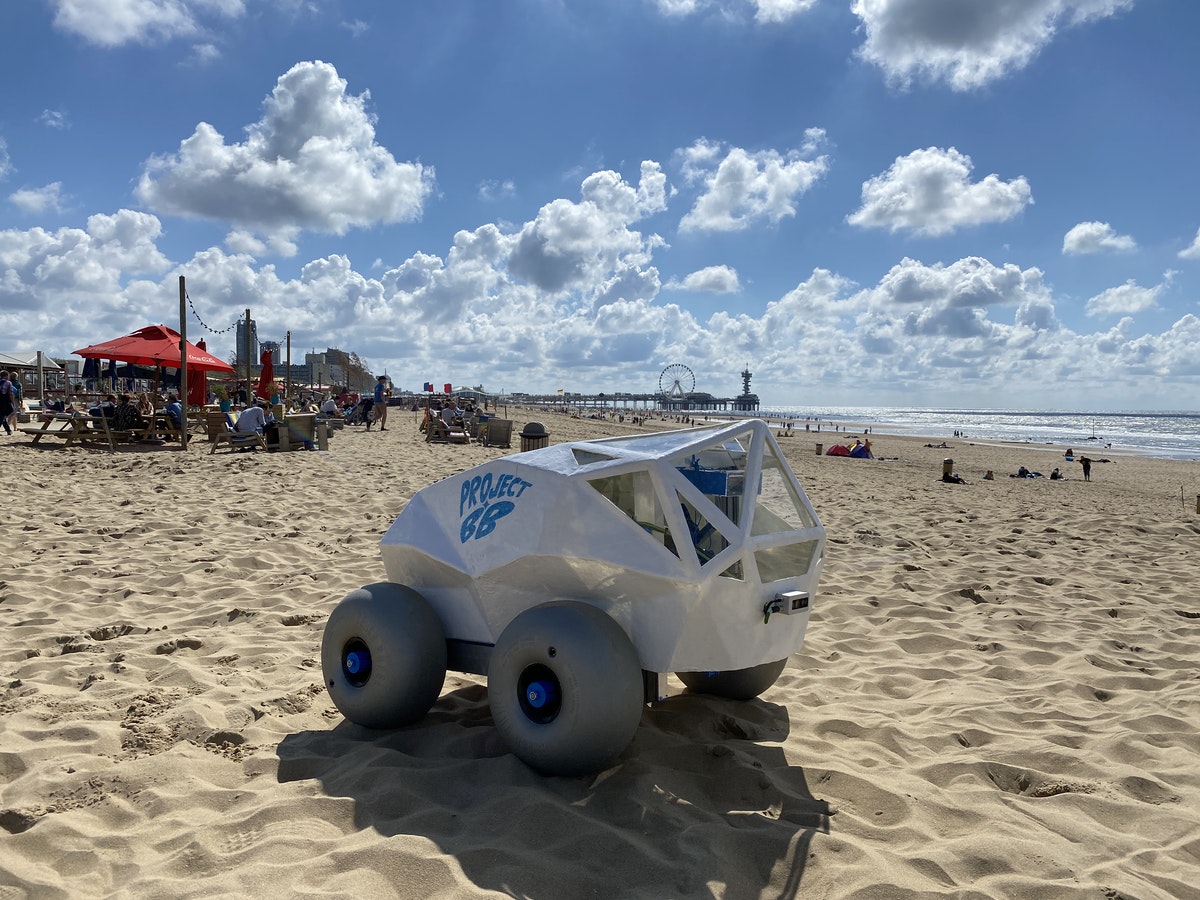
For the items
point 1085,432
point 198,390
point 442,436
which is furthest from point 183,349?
point 1085,432

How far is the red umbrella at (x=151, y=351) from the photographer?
1525 centimetres

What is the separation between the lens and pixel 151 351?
15781 mm

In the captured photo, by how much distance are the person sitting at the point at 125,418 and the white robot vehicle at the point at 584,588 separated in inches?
598

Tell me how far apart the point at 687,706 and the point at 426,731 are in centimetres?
128

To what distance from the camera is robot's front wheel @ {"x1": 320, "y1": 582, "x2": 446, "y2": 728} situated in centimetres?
312

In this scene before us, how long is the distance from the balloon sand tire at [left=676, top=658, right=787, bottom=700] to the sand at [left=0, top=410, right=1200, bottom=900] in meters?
0.09

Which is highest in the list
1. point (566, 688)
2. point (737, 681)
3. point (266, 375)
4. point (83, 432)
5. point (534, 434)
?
point (266, 375)

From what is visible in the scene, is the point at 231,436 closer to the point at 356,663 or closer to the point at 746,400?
the point at 356,663

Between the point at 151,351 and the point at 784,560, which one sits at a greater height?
the point at 151,351

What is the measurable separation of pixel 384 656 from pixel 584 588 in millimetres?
979

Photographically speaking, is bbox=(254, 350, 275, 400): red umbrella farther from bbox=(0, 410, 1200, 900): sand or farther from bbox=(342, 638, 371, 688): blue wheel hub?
bbox=(342, 638, 371, 688): blue wheel hub

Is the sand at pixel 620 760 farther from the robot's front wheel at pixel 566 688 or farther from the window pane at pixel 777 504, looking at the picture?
the window pane at pixel 777 504

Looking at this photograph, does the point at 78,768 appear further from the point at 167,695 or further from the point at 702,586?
the point at 702,586

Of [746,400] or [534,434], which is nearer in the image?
[534,434]
